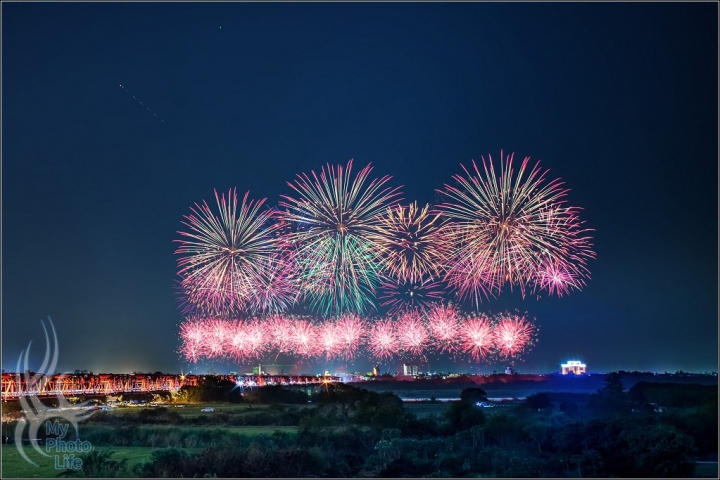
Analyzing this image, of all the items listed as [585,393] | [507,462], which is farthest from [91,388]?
[507,462]

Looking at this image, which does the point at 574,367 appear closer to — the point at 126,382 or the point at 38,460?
the point at 38,460

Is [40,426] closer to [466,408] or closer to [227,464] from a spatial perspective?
[227,464]

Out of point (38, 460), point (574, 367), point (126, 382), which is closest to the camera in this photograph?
point (38, 460)
